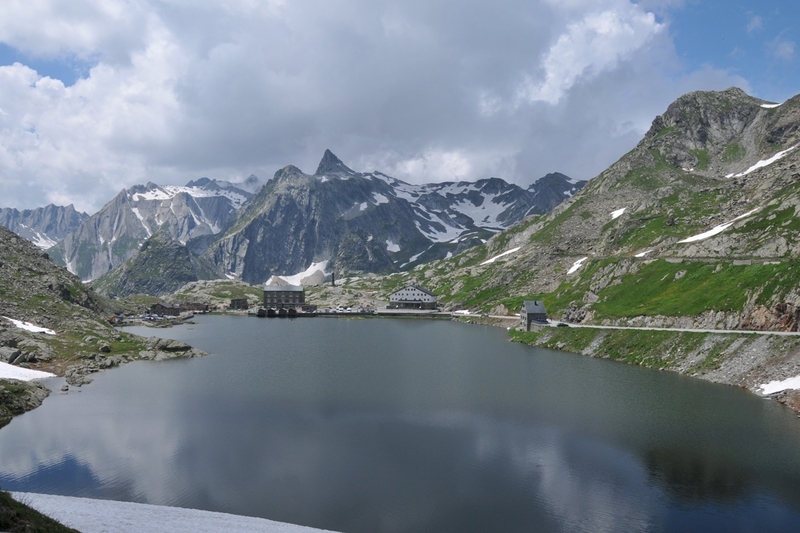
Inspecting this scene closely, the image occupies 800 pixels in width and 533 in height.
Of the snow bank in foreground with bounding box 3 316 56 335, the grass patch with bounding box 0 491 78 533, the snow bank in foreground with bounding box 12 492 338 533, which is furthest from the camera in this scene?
the snow bank in foreground with bounding box 3 316 56 335

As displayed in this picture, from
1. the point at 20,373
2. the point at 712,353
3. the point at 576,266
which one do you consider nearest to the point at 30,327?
the point at 20,373

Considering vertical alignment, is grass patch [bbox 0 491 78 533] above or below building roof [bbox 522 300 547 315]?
below

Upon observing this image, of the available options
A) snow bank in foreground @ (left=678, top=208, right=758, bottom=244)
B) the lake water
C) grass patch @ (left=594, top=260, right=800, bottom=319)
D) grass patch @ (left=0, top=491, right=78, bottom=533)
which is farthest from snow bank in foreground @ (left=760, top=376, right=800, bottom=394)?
snow bank in foreground @ (left=678, top=208, right=758, bottom=244)

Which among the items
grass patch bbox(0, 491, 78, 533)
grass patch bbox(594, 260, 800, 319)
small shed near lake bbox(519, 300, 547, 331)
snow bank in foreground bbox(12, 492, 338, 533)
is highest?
grass patch bbox(594, 260, 800, 319)

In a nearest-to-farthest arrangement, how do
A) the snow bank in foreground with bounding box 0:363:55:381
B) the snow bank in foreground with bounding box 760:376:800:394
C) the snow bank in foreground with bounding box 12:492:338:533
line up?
1. the snow bank in foreground with bounding box 12:492:338:533
2. the snow bank in foreground with bounding box 760:376:800:394
3. the snow bank in foreground with bounding box 0:363:55:381

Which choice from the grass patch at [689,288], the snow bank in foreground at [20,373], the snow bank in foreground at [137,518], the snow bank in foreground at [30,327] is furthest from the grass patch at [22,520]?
the grass patch at [689,288]

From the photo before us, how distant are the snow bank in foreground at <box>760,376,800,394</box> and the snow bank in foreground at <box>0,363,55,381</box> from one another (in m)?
94.9

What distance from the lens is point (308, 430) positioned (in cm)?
5112

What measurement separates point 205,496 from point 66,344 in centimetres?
6876

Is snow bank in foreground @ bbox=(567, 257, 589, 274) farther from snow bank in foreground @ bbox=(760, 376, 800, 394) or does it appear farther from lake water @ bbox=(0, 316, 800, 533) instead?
snow bank in foreground @ bbox=(760, 376, 800, 394)

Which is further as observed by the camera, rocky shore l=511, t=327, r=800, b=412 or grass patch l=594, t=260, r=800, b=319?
grass patch l=594, t=260, r=800, b=319

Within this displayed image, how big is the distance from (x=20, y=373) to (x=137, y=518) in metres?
54.8

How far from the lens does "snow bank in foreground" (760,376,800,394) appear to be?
202 feet

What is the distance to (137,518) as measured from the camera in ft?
101
